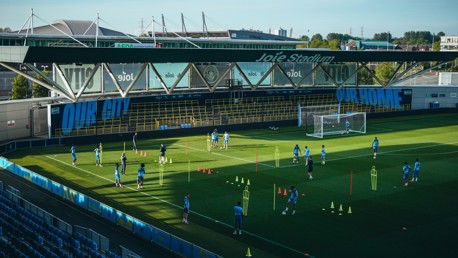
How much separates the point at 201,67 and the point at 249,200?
122 ft

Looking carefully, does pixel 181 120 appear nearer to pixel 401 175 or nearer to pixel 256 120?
pixel 256 120

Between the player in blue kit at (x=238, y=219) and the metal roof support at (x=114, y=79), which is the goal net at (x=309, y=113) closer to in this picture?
the metal roof support at (x=114, y=79)

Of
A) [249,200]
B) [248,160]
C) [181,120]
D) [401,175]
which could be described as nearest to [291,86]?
[181,120]

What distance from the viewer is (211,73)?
6819 cm

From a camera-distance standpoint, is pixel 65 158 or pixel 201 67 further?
pixel 201 67

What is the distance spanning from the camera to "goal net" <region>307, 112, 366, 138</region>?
58.2 m

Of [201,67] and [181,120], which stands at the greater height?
[201,67]

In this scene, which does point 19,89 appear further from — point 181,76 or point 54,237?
point 54,237

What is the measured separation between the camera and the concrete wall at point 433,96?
8119 cm

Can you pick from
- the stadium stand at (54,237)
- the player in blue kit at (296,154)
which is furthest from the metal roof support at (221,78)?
the stadium stand at (54,237)

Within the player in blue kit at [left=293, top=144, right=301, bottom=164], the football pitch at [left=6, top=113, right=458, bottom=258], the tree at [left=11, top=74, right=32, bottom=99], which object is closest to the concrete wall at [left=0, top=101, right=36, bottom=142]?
the football pitch at [left=6, top=113, right=458, bottom=258]

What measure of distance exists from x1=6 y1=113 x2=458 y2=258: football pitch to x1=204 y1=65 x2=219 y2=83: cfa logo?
46.1ft

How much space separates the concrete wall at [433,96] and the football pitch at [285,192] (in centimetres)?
2668

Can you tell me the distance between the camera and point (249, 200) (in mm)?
32031
